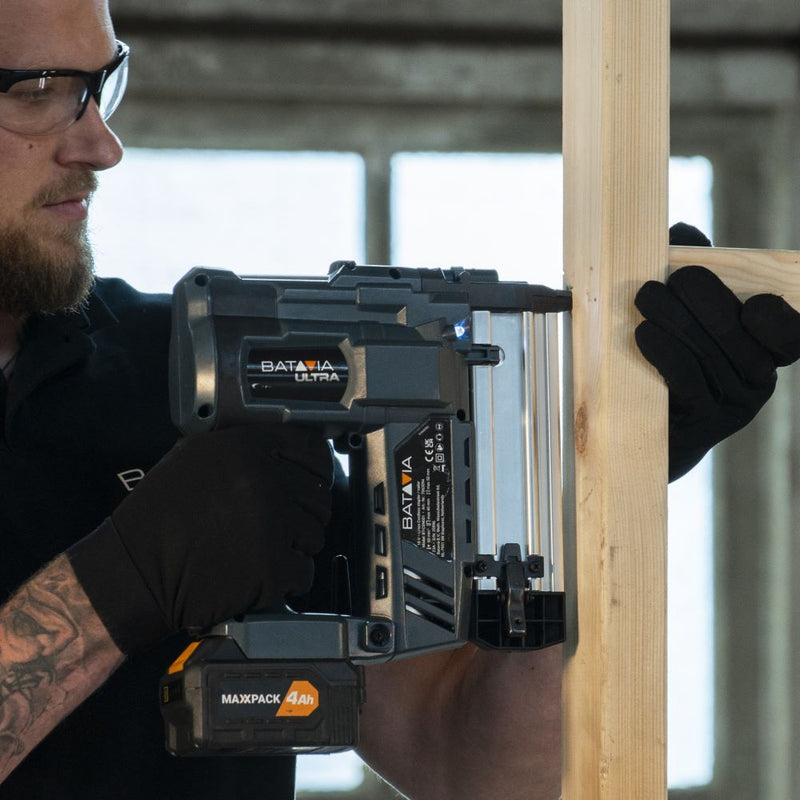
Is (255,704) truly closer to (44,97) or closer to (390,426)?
(390,426)

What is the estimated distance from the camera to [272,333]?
39.0 inches

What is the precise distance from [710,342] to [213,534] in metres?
0.45

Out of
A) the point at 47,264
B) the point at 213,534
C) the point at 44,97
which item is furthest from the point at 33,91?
the point at 213,534

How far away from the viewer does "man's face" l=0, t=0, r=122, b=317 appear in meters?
1.28

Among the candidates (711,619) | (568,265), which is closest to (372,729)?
(568,265)

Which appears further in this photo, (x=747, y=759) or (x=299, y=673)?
(x=747, y=759)

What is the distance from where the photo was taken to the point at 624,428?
941mm

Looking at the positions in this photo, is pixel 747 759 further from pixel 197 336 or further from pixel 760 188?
pixel 197 336

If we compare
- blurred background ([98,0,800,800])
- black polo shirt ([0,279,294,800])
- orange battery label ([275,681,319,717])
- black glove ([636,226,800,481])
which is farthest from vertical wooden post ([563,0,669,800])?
blurred background ([98,0,800,800])

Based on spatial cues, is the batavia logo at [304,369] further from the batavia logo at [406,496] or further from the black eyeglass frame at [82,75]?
the black eyeglass frame at [82,75]

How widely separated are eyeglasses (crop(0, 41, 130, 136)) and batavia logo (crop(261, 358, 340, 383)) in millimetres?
492

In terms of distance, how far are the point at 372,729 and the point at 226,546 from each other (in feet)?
1.69

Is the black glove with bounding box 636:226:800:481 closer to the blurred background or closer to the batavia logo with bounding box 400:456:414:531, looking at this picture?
the batavia logo with bounding box 400:456:414:531

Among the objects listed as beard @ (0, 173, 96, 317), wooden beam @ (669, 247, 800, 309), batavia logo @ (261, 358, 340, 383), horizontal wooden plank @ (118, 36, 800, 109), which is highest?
horizontal wooden plank @ (118, 36, 800, 109)
